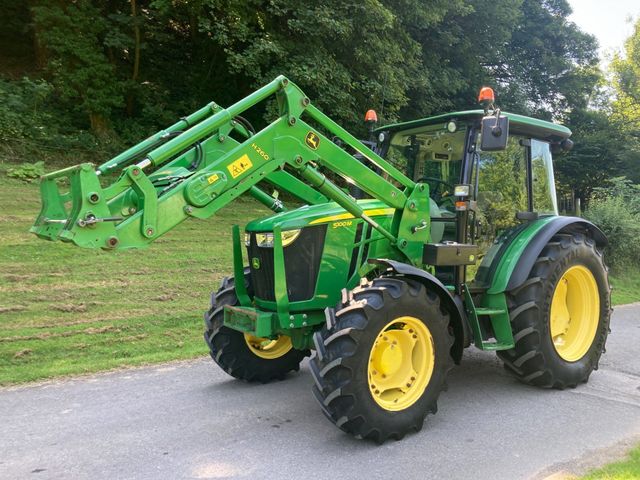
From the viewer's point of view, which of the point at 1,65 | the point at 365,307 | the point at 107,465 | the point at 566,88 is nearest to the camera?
the point at 107,465

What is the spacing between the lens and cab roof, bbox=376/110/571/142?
4824 millimetres

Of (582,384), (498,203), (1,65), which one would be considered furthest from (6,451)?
(1,65)

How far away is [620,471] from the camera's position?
331cm

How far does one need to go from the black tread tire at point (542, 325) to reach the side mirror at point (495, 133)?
126 centimetres

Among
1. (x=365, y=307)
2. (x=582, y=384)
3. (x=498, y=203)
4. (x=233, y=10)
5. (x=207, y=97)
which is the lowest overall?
(x=582, y=384)

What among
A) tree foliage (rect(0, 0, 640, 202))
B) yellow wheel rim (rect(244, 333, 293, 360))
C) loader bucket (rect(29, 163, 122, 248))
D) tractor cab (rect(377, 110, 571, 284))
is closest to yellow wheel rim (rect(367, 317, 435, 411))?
tractor cab (rect(377, 110, 571, 284))

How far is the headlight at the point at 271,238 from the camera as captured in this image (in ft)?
13.9

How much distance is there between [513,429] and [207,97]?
1503 cm

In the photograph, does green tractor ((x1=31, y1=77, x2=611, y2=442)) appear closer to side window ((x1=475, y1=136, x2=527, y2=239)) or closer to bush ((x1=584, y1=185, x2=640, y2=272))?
side window ((x1=475, y1=136, x2=527, y2=239))

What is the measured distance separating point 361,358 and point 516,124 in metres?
2.89

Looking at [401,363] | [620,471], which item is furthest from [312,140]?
[620,471]

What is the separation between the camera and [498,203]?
17.0 ft

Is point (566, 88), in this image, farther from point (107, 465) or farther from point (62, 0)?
point (107, 465)

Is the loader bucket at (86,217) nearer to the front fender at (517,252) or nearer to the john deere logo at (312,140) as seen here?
the john deere logo at (312,140)
